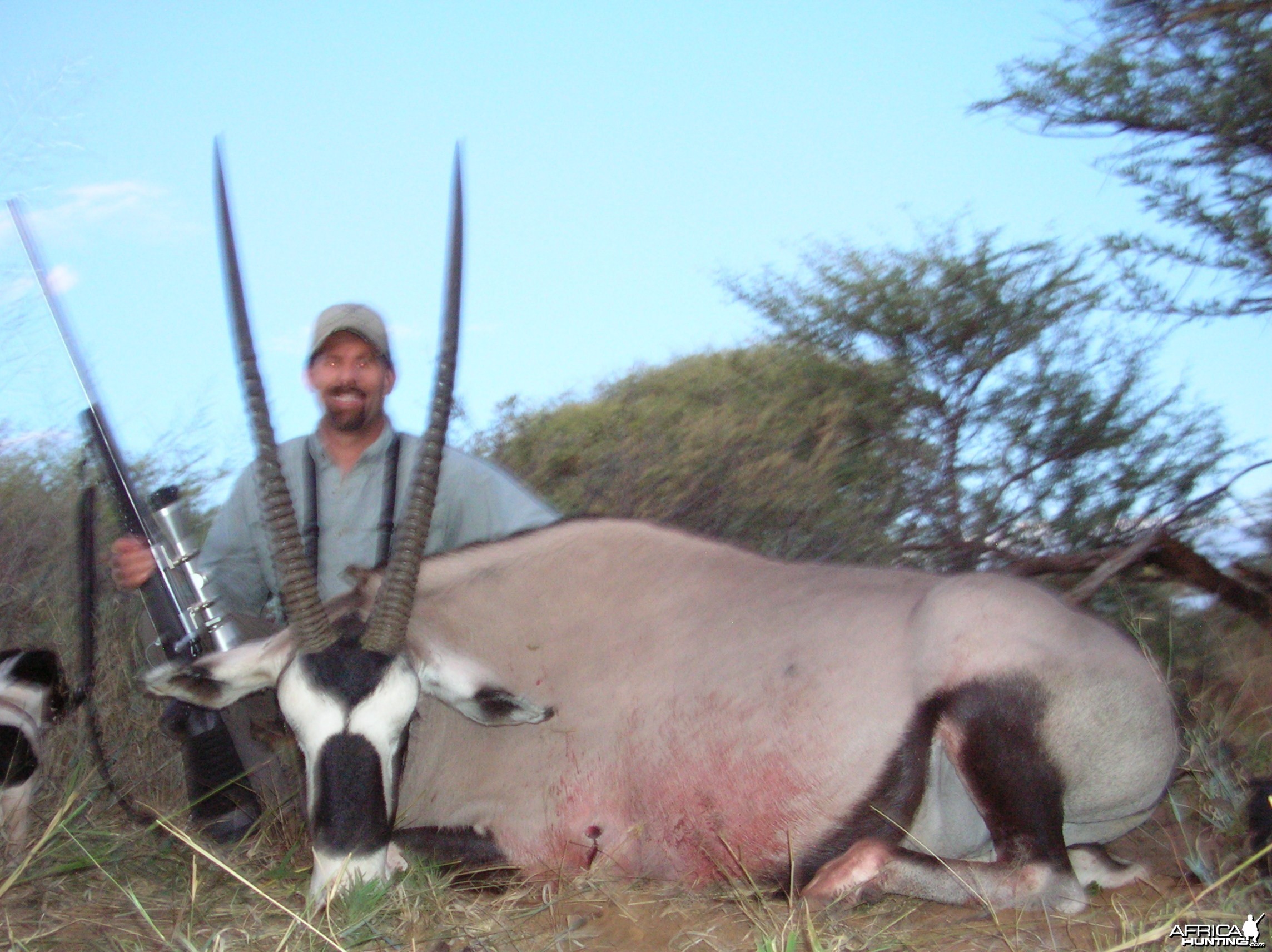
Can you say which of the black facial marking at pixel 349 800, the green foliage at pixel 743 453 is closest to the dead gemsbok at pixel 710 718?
the black facial marking at pixel 349 800

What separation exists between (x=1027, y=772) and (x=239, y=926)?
1.98 m

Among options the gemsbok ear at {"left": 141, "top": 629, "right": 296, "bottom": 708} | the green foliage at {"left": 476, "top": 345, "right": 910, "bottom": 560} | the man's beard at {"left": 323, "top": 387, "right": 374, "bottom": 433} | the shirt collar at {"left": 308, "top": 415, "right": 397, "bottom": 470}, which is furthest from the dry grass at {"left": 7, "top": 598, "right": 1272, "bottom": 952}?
the green foliage at {"left": 476, "top": 345, "right": 910, "bottom": 560}

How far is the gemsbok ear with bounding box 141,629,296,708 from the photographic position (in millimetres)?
3225

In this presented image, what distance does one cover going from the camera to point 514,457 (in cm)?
673

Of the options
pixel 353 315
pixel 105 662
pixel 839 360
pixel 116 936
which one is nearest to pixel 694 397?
pixel 839 360

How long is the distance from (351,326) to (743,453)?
2.63 meters

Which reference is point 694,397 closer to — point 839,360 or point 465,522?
point 839,360

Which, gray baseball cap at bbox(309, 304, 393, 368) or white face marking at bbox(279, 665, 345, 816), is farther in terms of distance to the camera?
gray baseball cap at bbox(309, 304, 393, 368)

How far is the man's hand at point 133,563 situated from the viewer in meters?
4.02

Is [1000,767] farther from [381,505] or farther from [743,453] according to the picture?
[743,453]

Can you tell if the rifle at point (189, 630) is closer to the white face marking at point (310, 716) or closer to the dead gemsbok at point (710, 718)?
the dead gemsbok at point (710, 718)

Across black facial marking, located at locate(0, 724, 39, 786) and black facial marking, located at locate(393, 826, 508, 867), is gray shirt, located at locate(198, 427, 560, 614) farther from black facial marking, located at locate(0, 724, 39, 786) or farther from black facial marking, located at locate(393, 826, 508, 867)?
black facial marking, located at locate(393, 826, 508, 867)

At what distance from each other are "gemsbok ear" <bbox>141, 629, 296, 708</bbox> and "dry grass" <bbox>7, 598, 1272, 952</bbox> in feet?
1.38

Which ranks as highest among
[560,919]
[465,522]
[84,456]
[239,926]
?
[84,456]
